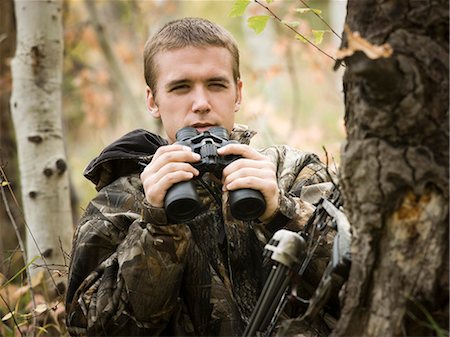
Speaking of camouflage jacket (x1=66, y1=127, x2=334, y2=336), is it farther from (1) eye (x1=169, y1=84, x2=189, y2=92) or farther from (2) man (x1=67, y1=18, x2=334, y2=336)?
(1) eye (x1=169, y1=84, x2=189, y2=92)

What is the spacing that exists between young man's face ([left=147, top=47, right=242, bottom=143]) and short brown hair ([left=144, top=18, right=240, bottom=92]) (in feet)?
0.12

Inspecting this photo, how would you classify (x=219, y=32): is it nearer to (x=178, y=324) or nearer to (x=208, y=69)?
(x=208, y=69)

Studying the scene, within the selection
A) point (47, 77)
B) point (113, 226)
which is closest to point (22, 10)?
point (47, 77)

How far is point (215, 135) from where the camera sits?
2645 mm

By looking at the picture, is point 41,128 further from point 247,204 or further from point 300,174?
point 247,204

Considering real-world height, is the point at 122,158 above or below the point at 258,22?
below

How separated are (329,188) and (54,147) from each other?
6.90ft

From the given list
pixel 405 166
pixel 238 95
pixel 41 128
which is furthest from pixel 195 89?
pixel 41 128

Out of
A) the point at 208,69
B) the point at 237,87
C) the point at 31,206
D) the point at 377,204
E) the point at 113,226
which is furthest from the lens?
the point at 31,206

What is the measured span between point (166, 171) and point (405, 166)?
92 cm

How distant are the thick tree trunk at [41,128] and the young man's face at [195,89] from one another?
138 cm

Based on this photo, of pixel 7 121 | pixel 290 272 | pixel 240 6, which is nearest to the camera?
pixel 290 272

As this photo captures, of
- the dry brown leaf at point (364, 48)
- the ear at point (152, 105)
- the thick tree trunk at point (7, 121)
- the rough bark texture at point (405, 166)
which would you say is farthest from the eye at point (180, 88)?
the thick tree trunk at point (7, 121)

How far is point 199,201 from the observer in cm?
229
